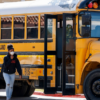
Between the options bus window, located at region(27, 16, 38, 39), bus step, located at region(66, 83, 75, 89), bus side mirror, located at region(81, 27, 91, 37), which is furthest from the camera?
bus window, located at region(27, 16, 38, 39)

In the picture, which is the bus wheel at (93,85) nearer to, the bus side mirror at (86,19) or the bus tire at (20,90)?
the bus side mirror at (86,19)

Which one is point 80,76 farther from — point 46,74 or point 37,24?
point 37,24

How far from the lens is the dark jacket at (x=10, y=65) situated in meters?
7.42

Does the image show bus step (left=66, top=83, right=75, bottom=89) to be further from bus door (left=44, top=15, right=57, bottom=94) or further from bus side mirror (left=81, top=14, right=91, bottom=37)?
bus side mirror (left=81, top=14, right=91, bottom=37)

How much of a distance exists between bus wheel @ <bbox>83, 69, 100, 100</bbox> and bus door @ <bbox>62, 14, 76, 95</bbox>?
52 centimetres

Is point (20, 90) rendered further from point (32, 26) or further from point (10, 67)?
point (32, 26)

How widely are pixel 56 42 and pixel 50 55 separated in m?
0.35

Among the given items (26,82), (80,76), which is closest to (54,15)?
(80,76)

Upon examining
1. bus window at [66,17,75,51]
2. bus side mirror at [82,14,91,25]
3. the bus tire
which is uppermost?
bus side mirror at [82,14,91,25]

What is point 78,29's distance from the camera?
7.10 meters

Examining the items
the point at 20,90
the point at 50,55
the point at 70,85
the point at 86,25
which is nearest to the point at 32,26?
the point at 50,55

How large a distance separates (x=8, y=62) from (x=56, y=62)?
47.2 inches

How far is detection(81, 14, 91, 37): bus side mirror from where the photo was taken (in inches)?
263

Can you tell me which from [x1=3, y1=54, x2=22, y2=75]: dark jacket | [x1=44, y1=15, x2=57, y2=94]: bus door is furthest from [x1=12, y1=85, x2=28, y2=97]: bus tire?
[x1=44, y1=15, x2=57, y2=94]: bus door
